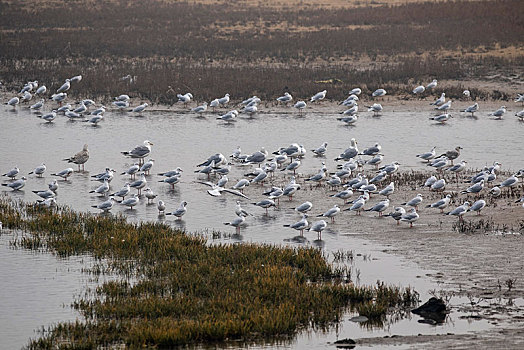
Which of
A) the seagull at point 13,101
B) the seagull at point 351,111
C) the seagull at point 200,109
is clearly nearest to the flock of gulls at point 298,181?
the seagull at point 351,111

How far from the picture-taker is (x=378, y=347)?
41.2 feet

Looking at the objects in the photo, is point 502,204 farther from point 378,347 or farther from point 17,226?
point 17,226

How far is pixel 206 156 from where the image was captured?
29.8m

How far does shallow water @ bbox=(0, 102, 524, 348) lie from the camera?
49.7 ft

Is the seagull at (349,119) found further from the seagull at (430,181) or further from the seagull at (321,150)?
the seagull at (430,181)

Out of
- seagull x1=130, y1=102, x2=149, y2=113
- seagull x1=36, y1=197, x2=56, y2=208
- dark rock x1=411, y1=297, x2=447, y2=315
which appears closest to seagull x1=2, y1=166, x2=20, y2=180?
seagull x1=36, y1=197, x2=56, y2=208

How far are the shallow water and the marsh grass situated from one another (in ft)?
1.79

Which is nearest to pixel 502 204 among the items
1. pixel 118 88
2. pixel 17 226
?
pixel 17 226

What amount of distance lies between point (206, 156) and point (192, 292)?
1508 centimetres

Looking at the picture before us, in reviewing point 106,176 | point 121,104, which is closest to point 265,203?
point 106,176

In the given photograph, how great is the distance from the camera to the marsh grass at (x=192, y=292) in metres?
13.1

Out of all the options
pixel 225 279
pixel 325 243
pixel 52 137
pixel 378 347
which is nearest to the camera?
pixel 378 347

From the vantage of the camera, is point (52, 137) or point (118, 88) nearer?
point (52, 137)

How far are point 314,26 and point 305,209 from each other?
42.5 meters
